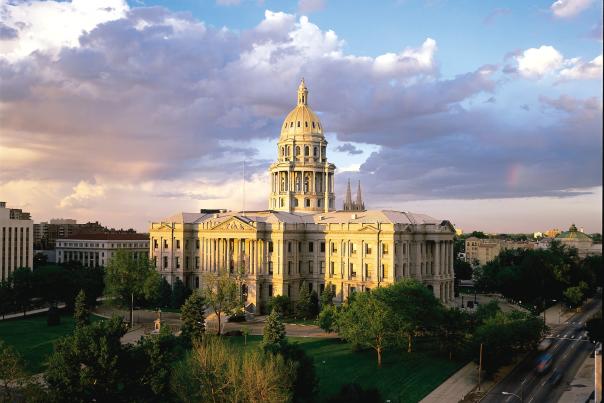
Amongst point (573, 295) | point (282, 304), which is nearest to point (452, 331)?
point (282, 304)

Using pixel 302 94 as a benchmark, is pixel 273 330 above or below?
below

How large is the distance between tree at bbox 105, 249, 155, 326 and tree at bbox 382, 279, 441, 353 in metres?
38.2

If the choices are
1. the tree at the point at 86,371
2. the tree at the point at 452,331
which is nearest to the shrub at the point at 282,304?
the tree at the point at 452,331

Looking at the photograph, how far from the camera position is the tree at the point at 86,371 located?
44875mm

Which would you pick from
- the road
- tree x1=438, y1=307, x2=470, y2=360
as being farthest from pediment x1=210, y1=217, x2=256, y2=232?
the road

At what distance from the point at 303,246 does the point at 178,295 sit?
76.8 ft

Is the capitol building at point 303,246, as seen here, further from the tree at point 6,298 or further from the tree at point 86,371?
the tree at point 86,371

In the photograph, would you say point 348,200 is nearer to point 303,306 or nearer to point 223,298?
point 303,306

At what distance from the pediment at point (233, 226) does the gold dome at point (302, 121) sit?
26.3 meters

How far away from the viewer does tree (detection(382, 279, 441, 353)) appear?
7224 centimetres

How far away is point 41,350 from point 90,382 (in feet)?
112

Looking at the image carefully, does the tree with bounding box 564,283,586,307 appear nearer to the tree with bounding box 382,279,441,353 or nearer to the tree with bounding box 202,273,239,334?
the tree with bounding box 382,279,441,353

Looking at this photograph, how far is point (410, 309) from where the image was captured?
7338 centimetres

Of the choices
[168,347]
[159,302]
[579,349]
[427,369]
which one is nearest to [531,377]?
[427,369]
